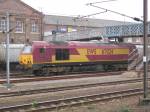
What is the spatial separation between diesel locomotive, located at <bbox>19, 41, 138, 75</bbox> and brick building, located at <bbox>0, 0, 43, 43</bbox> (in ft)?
81.2

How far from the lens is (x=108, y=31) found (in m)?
56.4

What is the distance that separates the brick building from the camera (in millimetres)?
67500

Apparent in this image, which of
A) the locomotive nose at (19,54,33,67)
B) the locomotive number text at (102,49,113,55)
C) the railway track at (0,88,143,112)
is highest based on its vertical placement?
the locomotive number text at (102,49,113,55)

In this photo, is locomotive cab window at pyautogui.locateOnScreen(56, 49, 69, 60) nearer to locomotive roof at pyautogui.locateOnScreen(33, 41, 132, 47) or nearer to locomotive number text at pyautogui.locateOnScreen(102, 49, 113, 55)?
locomotive roof at pyautogui.locateOnScreen(33, 41, 132, 47)

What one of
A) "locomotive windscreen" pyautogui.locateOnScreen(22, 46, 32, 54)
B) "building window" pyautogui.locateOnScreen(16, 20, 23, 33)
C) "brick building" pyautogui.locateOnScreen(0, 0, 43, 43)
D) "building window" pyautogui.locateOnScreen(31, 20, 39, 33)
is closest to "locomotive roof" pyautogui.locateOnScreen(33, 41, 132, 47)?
"locomotive windscreen" pyautogui.locateOnScreen(22, 46, 32, 54)

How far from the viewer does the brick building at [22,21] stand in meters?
67.5

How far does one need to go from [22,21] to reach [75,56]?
30076mm

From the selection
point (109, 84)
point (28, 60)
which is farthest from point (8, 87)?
point (28, 60)

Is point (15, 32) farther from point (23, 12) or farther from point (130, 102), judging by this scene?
point (130, 102)

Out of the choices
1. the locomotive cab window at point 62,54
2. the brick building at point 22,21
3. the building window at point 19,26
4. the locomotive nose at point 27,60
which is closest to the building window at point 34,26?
the brick building at point 22,21

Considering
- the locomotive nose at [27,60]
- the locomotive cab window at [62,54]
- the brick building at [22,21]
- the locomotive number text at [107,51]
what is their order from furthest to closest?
1. the brick building at [22,21]
2. the locomotive number text at [107,51]
3. the locomotive cab window at [62,54]
4. the locomotive nose at [27,60]

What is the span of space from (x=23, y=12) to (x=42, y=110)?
54883 millimetres

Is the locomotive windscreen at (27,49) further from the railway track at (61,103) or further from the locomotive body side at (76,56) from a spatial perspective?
the railway track at (61,103)

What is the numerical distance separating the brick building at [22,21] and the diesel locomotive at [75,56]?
24739 millimetres
